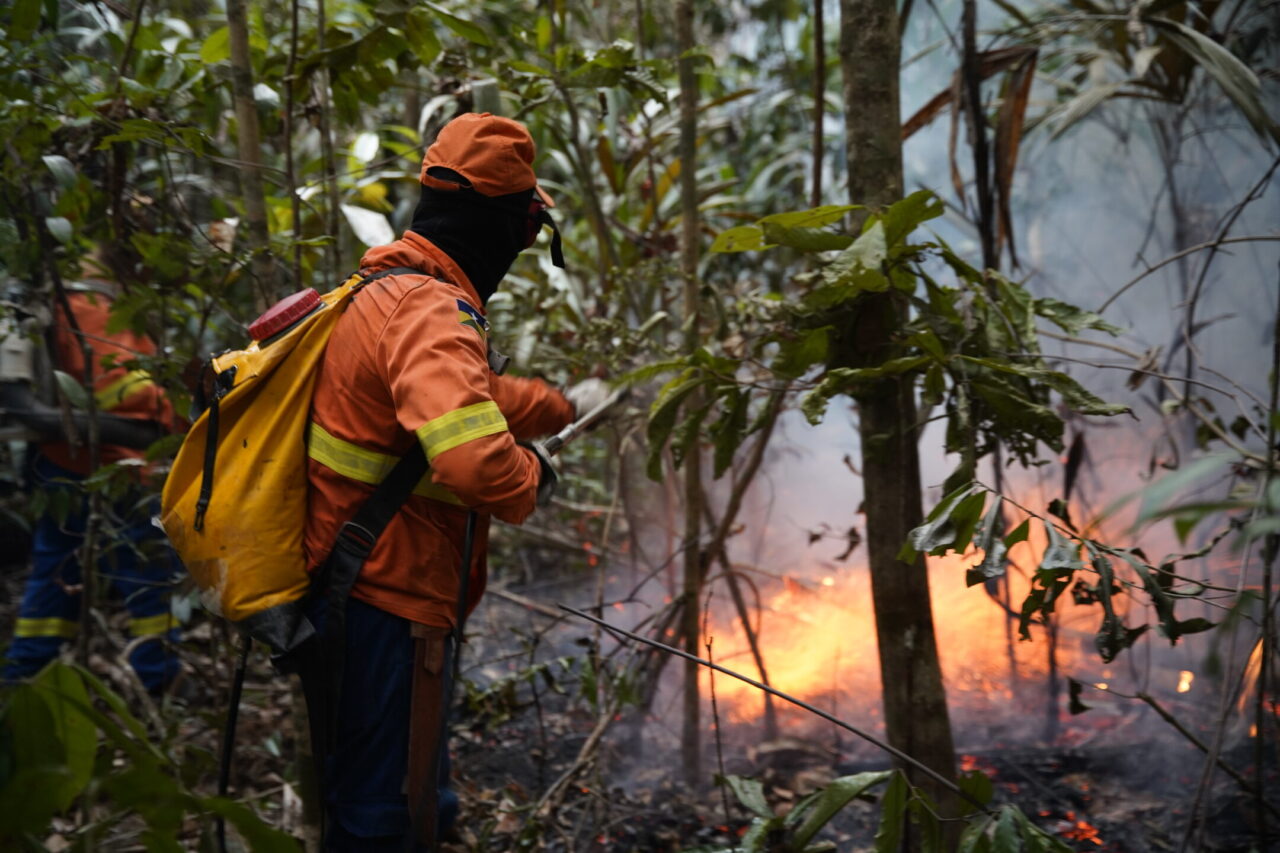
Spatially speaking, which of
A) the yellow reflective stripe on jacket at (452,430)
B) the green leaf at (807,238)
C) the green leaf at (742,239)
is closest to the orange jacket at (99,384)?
the yellow reflective stripe on jacket at (452,430)

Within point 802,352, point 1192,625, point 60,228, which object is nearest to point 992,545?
point 1192,625

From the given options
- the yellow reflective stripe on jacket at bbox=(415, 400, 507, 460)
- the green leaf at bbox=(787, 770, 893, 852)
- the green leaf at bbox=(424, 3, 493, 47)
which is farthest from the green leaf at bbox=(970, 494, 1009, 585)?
the green leaf at bbox=(424, 3, 493, 47)

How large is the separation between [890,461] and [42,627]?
3.37 m

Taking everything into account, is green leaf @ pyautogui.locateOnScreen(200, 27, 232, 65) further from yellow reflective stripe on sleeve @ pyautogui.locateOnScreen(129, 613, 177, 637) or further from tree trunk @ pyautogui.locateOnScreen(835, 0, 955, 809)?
yellow reflective stripe on sleeve @ pyautogui.locateOnScreen(129, 613, 177, 637)

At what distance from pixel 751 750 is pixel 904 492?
1.61m

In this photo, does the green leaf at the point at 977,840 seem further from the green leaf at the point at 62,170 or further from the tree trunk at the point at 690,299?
the green leaf at the point at 62,170

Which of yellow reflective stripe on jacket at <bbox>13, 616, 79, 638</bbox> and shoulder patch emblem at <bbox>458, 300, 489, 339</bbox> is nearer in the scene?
shoulder patch emblem at <bbox>458, 300, 489, 339</bbox>

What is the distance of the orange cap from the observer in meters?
1.91

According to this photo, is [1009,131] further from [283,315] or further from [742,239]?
[283,315]

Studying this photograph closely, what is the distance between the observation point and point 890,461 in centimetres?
219

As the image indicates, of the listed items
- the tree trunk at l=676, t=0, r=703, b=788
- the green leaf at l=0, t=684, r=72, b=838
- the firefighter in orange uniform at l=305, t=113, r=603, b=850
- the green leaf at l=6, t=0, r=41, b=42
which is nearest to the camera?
the green leaf at l=0, t=684, r=72, b=838

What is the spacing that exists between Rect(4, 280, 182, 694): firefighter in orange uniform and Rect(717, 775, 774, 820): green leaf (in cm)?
233

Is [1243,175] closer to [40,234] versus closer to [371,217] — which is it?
[371,217]

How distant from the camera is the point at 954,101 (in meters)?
2.49
